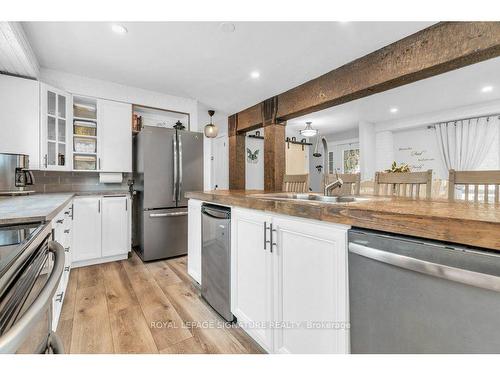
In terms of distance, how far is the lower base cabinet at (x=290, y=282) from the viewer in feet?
3.24

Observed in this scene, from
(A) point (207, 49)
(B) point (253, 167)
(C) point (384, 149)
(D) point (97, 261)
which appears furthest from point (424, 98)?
(D) point (97, 261)

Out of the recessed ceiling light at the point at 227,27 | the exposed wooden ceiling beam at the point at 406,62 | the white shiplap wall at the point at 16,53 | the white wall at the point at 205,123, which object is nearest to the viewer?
the exposed wooden ceiling beam at the point at 406,62

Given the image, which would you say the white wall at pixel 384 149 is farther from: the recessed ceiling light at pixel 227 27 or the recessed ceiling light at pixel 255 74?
the recessed ceiling light at pixel 227 27

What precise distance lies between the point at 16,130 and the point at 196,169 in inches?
77.9

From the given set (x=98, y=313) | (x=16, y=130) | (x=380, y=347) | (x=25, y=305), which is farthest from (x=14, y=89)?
(x=380, y=347)

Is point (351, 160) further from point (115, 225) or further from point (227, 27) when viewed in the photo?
point (115, 225)

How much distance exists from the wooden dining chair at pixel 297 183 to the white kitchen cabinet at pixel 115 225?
2.17m

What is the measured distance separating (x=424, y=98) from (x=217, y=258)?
4.44m

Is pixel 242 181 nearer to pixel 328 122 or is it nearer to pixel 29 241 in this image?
pixel 328 122

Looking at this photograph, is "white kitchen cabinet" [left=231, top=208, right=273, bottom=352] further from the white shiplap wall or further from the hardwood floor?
the white shiplap wall

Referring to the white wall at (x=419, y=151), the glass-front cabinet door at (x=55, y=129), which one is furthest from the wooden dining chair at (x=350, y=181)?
the white wall at (x=419, y=151)

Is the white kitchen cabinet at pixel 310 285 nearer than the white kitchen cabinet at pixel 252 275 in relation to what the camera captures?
Yes

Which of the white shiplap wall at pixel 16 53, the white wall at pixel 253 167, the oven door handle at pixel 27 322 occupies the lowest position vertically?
the oven door handle at pixel 27 322

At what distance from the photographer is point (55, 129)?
2793 millimetres
